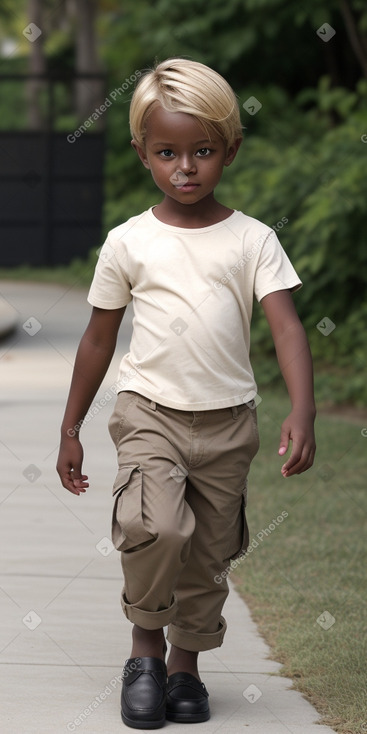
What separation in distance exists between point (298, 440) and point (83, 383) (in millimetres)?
657

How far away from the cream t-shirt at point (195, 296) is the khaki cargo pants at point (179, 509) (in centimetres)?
6

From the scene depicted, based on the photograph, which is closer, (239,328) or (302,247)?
(239,328)

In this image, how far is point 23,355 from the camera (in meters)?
11.2

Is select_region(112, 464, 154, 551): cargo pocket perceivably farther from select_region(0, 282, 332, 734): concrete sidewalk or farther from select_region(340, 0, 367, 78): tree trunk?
select_region(340, 0, 367, 78): tree trunk

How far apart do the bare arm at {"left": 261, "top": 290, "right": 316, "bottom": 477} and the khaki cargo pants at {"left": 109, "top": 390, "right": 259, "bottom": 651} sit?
232 millimetres

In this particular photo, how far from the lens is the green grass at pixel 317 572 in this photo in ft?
12.4

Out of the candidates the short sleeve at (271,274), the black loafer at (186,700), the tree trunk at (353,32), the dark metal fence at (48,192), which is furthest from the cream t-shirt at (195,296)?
the dark metal fence at (48,192)

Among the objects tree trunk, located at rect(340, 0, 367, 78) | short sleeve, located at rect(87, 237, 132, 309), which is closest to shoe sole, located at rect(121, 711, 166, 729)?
short sleeve, located at rect(87, 237, 132, 309)

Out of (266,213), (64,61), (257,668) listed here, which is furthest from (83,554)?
(64,61)

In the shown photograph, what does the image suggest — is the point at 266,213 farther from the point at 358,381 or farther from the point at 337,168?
the point at 358,381

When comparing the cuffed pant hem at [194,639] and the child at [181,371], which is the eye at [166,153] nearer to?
the child at [181,371]

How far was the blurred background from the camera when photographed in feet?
35.0

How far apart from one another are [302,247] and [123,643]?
6771 millimetres

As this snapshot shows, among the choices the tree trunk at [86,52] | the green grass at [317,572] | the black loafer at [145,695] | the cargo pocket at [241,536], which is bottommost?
the tree trunk at [86,52]
